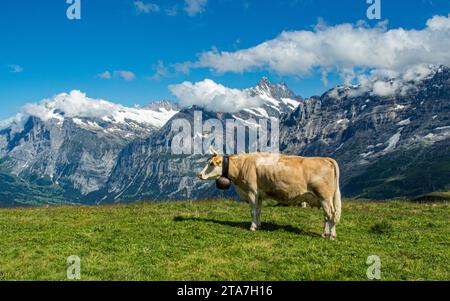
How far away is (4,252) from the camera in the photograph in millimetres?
20297

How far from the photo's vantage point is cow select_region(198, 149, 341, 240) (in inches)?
910

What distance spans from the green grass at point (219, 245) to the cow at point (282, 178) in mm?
1623

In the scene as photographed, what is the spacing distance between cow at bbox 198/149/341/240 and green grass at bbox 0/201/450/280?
1.62 meters

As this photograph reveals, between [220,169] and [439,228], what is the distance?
12586mm

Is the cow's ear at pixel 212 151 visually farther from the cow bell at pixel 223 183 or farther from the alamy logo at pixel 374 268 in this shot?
the alamy logo at pixel 374 268

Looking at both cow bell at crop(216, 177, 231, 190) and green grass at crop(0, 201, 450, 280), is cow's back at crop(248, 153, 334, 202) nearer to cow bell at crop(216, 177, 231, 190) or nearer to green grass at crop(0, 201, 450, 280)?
cow bell at crop(216, 177, 231, 190)

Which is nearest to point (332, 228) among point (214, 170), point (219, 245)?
point (219, 245)

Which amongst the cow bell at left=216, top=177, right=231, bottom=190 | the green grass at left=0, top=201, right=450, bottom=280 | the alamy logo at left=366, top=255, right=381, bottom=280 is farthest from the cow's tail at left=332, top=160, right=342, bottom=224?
the cow bell at left=216, top=177, right=231, bottom=190

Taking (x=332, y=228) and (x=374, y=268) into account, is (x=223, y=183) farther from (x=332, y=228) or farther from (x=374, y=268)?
(x=374, y=268)

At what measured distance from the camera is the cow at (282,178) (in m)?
23.1

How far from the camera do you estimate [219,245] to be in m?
21.2

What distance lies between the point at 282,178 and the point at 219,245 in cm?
510
